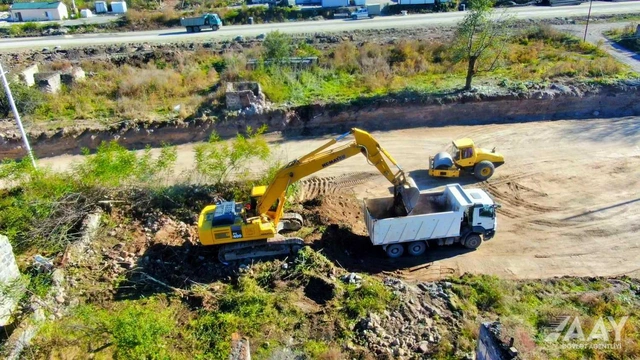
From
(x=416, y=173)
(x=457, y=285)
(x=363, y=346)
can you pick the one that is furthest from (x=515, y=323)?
(x=416, y=173)

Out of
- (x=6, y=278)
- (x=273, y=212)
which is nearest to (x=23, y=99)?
(x=6, y=278)

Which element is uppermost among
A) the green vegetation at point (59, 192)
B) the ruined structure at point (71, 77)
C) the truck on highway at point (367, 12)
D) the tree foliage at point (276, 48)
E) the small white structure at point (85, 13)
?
the small white structure at point (85, 13)

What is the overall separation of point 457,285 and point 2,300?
38.4ft

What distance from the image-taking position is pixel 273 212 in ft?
50.5

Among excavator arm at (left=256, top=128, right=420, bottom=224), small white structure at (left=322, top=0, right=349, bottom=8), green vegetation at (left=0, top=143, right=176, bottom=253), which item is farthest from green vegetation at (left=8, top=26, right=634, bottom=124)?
small white structure at (left=322, top=0, right=349, bottom=8)

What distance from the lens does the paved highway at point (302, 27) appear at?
38744mm

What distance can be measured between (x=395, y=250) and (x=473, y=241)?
251 centimetres

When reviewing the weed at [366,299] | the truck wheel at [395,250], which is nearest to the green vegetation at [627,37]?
the truck wheel at [395,250]

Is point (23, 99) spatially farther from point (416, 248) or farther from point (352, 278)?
point (416, 248)

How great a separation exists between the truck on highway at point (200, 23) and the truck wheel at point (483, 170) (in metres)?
28.9

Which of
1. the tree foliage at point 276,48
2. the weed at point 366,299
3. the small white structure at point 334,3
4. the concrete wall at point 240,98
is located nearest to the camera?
the weed at point 366,299

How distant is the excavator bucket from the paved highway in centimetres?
2635

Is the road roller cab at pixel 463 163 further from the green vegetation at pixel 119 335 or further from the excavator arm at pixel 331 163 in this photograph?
the green vegetation at pixel 119 335

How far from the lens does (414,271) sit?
49.0 feet
